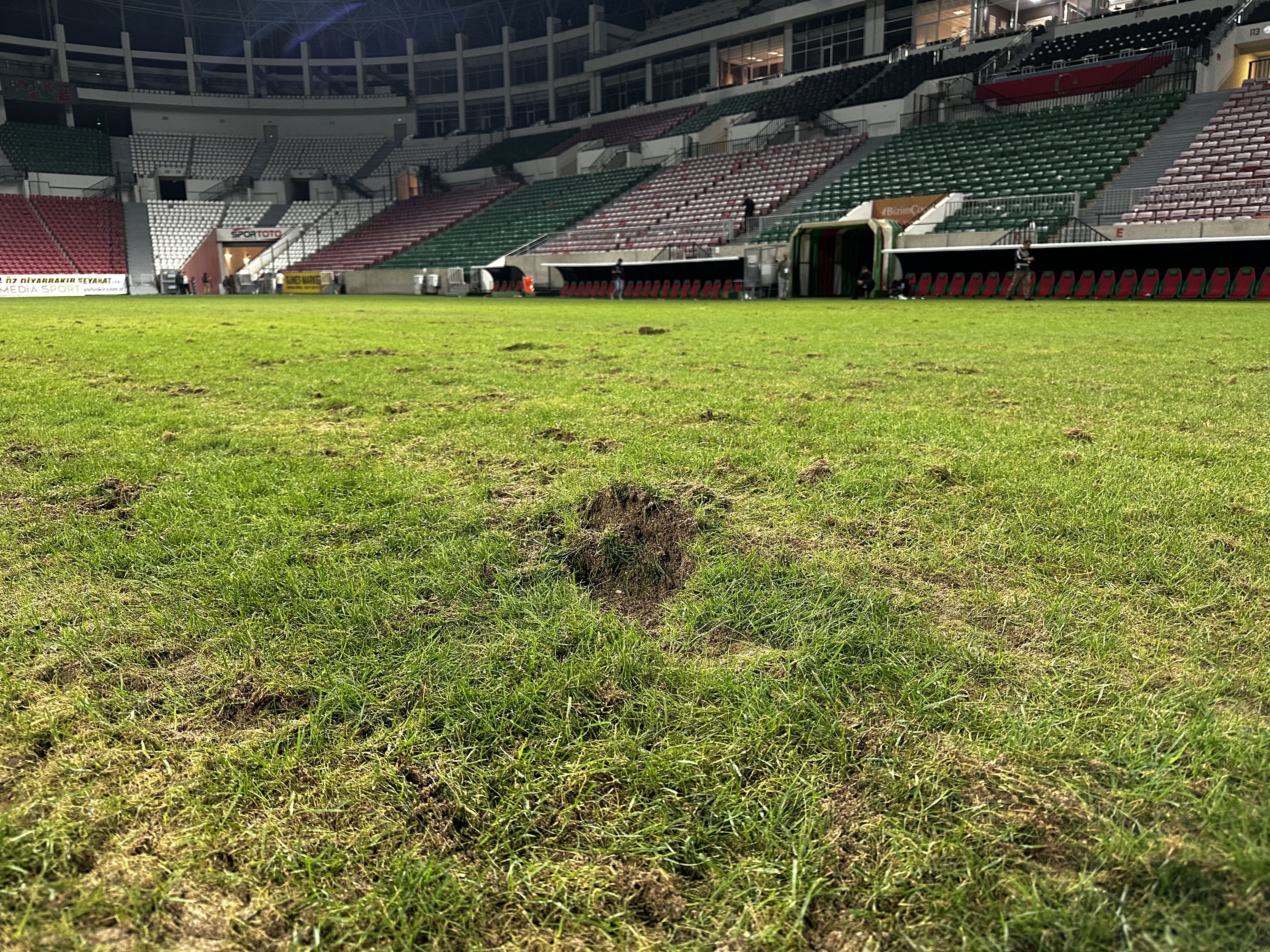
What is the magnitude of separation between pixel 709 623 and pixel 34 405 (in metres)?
5.63

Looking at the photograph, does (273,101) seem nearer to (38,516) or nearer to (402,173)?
(402,173)

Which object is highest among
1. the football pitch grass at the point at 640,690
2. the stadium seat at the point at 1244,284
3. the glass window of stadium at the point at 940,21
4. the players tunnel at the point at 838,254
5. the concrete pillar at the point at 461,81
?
the concrete pillar at the point at 461,81

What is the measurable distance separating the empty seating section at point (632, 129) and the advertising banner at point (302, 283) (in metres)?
18.4

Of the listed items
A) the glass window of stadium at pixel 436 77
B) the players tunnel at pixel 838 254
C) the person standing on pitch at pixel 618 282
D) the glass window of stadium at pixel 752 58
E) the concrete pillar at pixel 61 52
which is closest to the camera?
the players tunnel at pixel 838 254

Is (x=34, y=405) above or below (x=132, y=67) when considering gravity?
below

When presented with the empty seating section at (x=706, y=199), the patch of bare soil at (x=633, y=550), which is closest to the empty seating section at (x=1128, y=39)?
the empty seating section at (x=706, y=199)

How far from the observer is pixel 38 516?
315 cm

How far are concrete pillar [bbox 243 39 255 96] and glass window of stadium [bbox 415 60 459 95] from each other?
475 inches

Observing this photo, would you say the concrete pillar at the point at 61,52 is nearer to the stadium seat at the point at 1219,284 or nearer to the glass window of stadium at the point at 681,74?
the glass window of stadium at the point at 681,74

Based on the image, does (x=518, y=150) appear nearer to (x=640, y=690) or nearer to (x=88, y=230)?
(x=88, y=230)

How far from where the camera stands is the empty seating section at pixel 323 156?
56.6 m

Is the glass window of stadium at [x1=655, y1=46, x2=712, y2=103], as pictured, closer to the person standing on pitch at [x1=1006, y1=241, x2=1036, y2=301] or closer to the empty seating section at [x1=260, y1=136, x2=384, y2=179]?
the empty seating section at [x1=260, y1=136, x2=384, y2=179]

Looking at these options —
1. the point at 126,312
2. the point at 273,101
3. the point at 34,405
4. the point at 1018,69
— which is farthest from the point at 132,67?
the point at 34,405

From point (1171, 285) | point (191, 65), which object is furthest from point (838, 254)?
point (191, 65)
